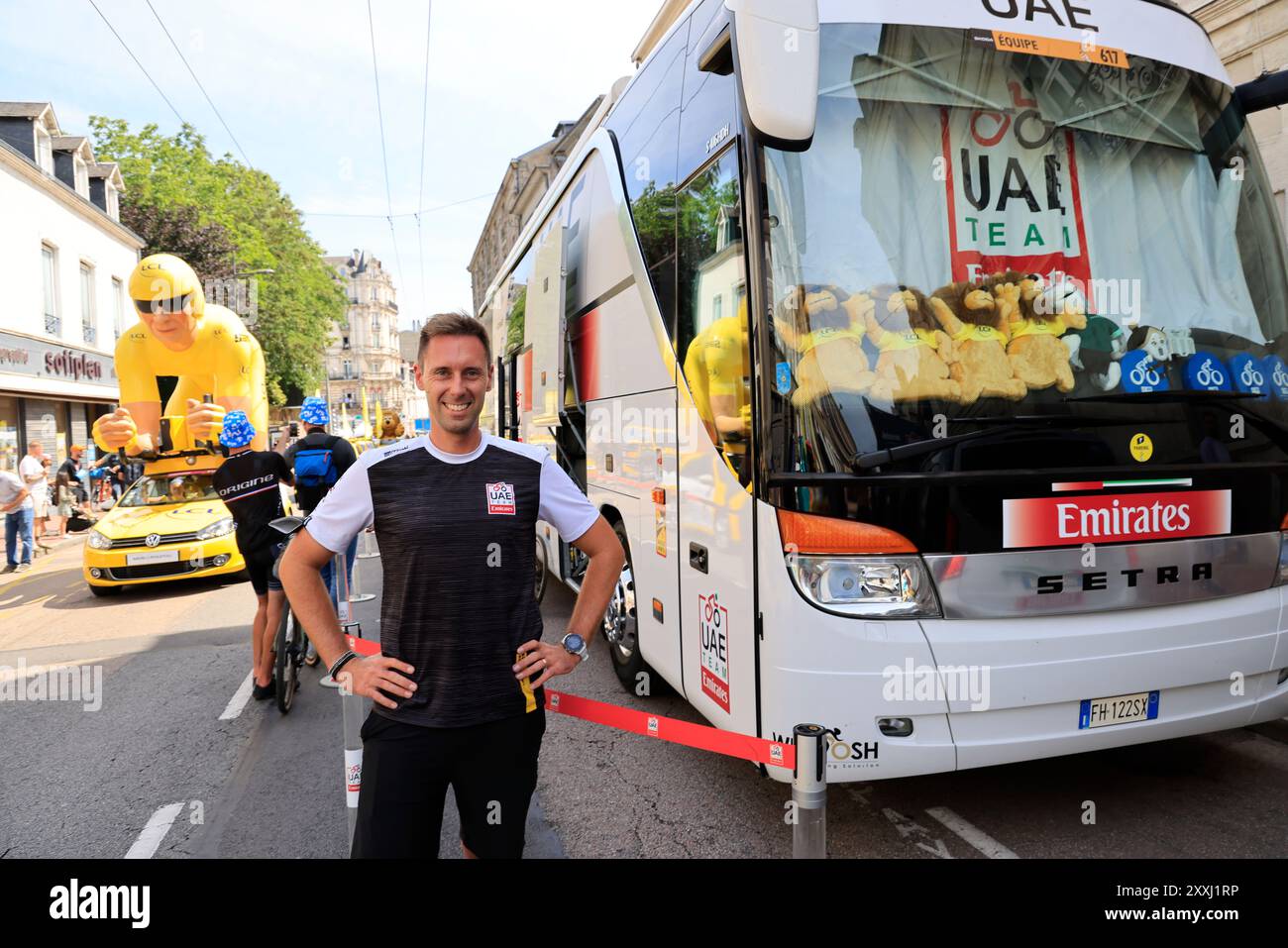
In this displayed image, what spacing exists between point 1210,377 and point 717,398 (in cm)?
195

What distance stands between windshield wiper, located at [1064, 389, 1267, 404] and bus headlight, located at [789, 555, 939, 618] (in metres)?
0.91

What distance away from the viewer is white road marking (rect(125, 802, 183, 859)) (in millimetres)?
3621

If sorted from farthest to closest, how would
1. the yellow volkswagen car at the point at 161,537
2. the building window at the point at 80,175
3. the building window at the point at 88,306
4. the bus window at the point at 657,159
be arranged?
the building window at the point at 80,175
the building window at the point at 88,306
the yellow volkswagen car at the point at 161,537
the bus window at the point at 657,159

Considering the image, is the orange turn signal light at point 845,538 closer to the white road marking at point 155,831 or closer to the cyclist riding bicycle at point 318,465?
the white road marking at point 155,831

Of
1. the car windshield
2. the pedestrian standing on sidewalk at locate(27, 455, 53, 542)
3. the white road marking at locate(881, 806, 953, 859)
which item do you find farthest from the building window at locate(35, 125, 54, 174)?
the white road marking at locate(881, 806, 953, 859)

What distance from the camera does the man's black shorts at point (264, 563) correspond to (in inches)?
213

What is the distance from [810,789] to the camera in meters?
2.22

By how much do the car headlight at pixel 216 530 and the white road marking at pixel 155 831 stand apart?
631 centimetres

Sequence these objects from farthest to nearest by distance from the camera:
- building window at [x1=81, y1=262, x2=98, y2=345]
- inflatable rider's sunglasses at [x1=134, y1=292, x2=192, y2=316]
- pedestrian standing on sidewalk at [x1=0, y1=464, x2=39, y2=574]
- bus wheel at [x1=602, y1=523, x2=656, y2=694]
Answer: building window at [x1=81, y1=262, x2=98, y2=345], pedestrian standing on sidewalk at [x1=0, y1=464, x2=39, y2=574], inflatable rider's sunglasses at [x1=134, y1=292, x2=192, y2=316], bus wheel at [x1=602, y1=523, x2=656, y2=694]

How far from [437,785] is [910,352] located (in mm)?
2138

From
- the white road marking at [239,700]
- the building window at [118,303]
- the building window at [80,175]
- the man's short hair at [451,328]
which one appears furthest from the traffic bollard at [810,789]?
the building window at [118,303]

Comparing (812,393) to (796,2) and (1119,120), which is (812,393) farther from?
(1119,120)

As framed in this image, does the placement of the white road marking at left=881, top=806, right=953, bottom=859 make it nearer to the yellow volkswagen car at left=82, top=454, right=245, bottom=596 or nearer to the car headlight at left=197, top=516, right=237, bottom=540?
the yellow volkswagen car at left=82, top=454, right=245, bottom=596

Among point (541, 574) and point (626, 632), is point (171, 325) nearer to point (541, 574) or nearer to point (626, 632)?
point (541, 574)
